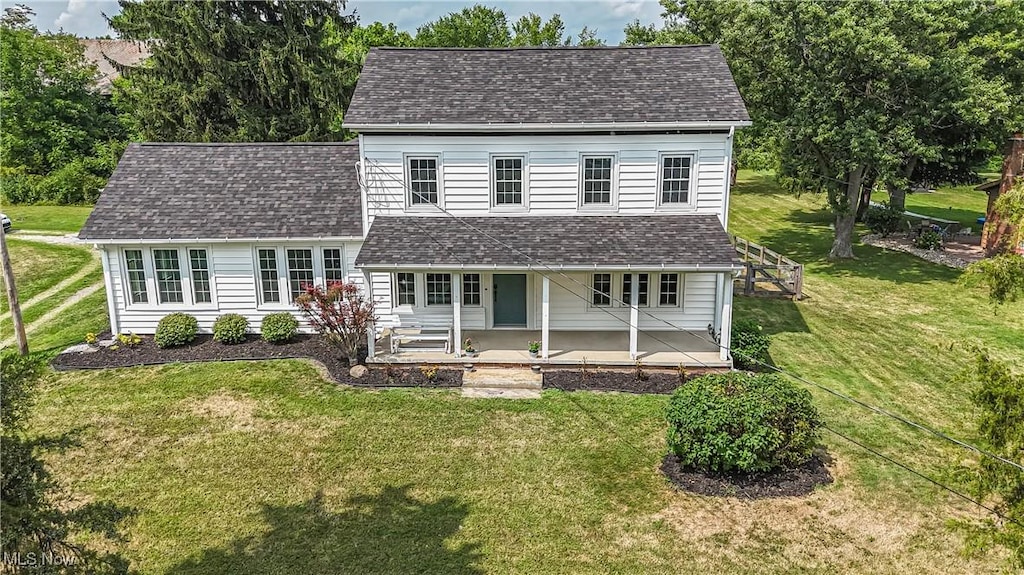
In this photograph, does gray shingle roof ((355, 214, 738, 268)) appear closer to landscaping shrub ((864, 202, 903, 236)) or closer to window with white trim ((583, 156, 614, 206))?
window with white trim ((583, 156, 614, 206))

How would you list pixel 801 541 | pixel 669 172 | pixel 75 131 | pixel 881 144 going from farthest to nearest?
pixel 75 131
pixel 881 144
pixel 669 172
pixel 801 541

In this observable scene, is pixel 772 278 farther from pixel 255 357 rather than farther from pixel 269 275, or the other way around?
pixel 255 357

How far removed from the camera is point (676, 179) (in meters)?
16.9

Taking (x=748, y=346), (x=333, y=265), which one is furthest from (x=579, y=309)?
(x=333, y=265)

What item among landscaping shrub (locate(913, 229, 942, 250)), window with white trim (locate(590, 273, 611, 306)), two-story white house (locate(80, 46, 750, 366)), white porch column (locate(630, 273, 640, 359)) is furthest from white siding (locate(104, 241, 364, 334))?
landscaping shrub (locate(913, 229, 942, 250))

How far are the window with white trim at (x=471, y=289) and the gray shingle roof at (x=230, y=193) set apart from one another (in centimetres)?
331

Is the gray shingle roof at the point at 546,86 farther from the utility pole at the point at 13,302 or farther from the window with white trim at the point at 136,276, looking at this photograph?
the utility pole at the point at 13,302

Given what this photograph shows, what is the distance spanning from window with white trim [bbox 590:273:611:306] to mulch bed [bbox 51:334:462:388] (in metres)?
4.51

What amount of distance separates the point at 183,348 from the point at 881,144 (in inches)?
951

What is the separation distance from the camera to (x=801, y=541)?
389 inches

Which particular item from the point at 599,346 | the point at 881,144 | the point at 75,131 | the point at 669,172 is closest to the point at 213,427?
the point at 599,346

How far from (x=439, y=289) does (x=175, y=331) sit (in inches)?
285

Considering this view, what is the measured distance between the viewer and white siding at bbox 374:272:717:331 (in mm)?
17531

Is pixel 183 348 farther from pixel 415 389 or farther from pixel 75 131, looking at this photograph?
pixel 75 131
